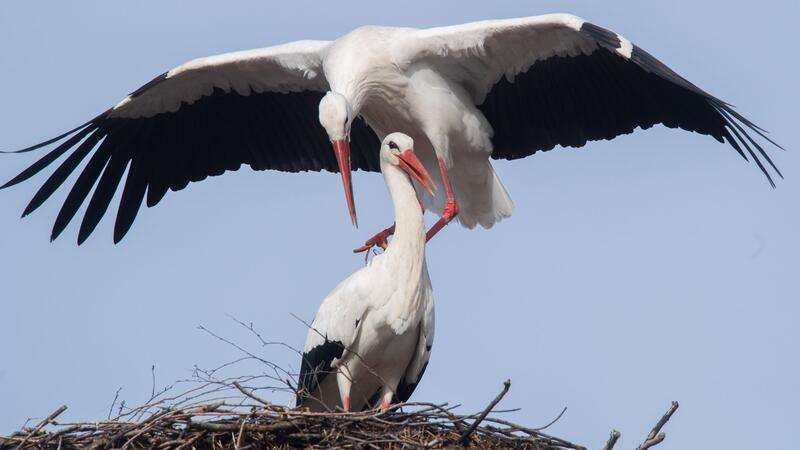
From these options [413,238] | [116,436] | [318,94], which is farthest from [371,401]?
[318,94]

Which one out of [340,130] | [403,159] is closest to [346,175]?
[340,130]

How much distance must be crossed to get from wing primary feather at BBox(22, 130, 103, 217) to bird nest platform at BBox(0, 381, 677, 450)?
9.04 feet

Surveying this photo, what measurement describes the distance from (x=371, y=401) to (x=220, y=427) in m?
1.39

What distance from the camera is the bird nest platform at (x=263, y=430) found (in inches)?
280

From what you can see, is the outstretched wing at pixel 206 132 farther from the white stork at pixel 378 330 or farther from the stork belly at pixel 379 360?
the stork belly at pixel 379 360

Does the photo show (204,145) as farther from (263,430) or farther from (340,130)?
(263,430)

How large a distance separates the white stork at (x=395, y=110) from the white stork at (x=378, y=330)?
39.5 inches

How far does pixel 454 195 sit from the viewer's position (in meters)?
10.3

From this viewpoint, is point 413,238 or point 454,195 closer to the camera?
point 413,238

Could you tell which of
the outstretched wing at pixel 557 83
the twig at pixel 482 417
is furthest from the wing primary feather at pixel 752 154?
the twig at pixel 482 417

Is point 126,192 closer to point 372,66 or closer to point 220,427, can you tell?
point 372,66

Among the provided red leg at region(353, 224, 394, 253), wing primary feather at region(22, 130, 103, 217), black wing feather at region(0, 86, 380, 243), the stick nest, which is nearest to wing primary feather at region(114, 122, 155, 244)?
black wing feather at region(0, 86, 380, 243)

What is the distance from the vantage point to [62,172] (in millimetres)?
10086

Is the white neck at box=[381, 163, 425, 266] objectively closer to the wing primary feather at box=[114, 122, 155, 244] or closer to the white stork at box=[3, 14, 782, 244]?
the white stork at box=[3, 14, 782, 244]
